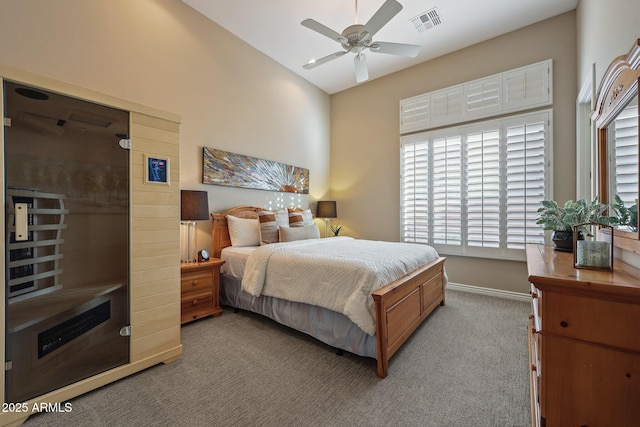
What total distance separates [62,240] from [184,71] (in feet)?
7.73

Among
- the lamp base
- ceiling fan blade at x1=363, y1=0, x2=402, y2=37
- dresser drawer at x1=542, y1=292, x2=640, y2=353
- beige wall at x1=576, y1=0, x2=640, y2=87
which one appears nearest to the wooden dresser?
dresser drawer at x1=542, y1=292, x2=640, y2=353

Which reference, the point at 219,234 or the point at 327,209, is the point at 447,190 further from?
the point at 219,234

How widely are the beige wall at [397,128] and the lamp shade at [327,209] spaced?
1.29 ft

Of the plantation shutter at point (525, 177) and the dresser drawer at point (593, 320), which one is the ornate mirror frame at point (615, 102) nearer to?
the dresser drawer at point (593, 320)

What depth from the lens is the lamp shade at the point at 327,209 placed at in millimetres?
4926

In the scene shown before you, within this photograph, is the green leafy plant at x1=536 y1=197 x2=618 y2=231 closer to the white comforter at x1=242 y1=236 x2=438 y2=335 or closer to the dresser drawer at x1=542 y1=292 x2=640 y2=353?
the dresser drawer at x1=542 y1=292 x2=640 y2=353

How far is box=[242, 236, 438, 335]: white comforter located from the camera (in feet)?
6.41

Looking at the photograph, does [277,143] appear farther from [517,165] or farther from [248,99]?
[517,165]

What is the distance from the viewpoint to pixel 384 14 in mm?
2246

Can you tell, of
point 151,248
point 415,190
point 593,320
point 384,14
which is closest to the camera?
point 593,320

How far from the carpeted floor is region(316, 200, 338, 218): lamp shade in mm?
2646

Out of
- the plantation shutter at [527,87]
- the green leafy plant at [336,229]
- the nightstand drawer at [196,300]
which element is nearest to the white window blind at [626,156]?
the plantation shutter at [527,87]

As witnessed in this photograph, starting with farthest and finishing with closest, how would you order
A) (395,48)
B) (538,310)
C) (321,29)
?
(395,48), (321,29), (538,310)

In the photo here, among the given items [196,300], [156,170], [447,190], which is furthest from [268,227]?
[447,190]
